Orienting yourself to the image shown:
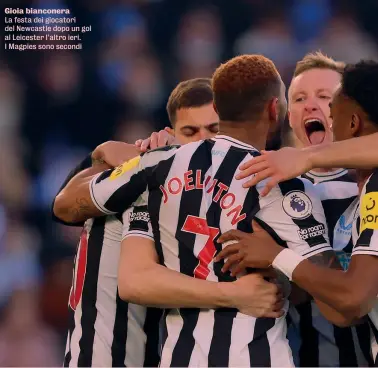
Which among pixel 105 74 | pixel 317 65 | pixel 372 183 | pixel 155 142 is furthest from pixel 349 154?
pixel 105 74

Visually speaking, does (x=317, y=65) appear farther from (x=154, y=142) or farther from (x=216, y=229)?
(x=216, y=229)

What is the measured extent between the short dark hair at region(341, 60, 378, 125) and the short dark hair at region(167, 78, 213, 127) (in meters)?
0.86

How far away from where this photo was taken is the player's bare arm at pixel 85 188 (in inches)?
98.2

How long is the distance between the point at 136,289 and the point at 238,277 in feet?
1.03

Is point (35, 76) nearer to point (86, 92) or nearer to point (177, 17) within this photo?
point (86, 92)

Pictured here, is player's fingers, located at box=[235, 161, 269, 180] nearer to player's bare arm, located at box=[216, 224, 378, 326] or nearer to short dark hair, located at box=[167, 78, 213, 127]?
player's bare arm, located at box=[216, 224, 378, 326]

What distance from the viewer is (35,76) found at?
5.63m

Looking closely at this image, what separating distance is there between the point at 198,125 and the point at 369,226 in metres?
1.11

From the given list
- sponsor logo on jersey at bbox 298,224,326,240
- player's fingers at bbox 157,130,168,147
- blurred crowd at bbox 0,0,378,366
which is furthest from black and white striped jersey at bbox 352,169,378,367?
blurred crowd at bbox 0,0,378,366

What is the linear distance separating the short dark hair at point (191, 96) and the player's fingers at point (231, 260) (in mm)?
1064

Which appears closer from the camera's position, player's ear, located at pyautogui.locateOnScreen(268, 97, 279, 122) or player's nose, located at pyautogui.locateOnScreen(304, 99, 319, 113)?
player's ear, located at pyautogui.locateOnScreen(268, 97, 279, 122)

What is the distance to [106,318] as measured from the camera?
8.40ft

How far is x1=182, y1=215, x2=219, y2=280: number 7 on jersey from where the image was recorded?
2.22m

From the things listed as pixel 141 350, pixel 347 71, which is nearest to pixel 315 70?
pixel 347 71
